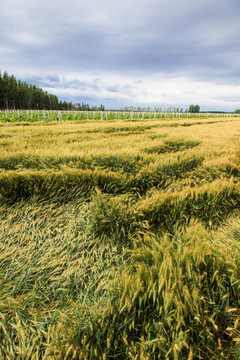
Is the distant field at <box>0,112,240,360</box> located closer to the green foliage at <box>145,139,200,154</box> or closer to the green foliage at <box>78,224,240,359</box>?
the green foliage at <box>78,224,240,359</box>

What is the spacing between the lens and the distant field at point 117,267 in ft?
2.89

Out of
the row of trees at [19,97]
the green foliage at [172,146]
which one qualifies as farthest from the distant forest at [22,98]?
the green foliage at [172,146]

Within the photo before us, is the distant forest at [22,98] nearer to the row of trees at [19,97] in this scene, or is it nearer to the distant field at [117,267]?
the row of trees at [19,97]

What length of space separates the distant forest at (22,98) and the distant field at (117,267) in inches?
3408

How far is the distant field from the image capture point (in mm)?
882

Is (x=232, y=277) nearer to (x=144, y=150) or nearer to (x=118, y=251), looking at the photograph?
(x=118, y=251)

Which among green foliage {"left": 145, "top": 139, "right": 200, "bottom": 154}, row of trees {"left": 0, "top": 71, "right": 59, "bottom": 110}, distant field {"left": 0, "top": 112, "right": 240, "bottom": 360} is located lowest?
distant field {"left": 0, "top": 112, "right": 240, "bottom": 360}

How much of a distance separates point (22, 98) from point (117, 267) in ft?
319

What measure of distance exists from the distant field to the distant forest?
86.6 m

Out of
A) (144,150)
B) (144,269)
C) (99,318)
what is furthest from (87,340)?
(144,150)

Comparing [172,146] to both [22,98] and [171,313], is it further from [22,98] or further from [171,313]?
[22,98]

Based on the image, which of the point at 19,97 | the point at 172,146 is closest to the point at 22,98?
the point at 19,97

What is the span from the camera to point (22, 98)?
265 feet

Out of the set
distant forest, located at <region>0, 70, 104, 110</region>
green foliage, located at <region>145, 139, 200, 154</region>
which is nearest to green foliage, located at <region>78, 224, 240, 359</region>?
green foliage, located at <region>145, 139, 200, 154</region>
